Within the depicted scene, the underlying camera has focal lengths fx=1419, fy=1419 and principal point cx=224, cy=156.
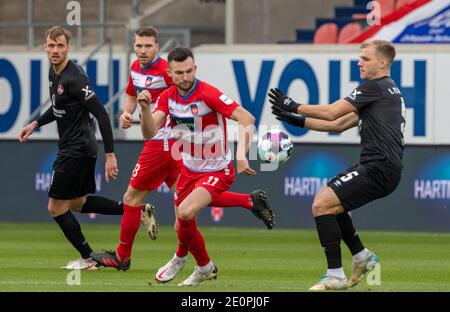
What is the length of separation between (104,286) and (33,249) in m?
5.07

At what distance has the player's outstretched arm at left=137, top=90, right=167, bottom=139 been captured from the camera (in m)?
12.0

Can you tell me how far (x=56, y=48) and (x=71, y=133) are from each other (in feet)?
2.86

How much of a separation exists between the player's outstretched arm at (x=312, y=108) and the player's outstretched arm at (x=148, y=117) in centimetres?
107

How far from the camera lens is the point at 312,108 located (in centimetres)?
1186

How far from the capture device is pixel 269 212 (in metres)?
13.2

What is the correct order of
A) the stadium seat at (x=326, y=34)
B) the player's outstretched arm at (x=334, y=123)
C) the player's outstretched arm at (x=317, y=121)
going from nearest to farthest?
the player's outstretched arm at (x=317, y=121)
the player's outstretched arm at (x=334, y=123)
the stadium seat at (x=326, y=34)

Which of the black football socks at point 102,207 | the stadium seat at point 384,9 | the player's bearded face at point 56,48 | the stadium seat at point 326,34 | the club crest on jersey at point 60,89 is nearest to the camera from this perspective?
the player's bearded face at point 56,48

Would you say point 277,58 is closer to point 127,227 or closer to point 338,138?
point 338,138

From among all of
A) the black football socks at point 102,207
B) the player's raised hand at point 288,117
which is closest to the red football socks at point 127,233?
the black football socks at point 102,207

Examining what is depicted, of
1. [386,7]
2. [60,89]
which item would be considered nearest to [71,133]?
[60,89]

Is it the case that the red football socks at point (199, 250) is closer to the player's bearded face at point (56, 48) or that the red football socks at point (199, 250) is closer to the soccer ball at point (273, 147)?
the soccer ball at point (273, 147)

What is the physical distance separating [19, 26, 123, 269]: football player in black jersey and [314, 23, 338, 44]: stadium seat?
12.4 meters

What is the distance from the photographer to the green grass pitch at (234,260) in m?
12.4

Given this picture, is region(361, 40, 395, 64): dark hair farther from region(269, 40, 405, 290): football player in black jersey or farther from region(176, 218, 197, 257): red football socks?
region(176, 218, 197, 257): red football socks
